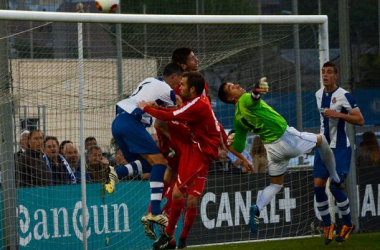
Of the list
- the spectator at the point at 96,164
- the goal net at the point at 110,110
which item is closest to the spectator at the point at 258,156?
the goal net at the point at 110,110

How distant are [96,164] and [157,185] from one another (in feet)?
8.30

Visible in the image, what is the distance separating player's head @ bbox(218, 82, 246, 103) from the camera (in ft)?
39.2

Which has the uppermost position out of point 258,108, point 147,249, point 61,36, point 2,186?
point 61,36

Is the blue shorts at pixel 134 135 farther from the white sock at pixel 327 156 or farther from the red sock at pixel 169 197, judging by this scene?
the white sock at pixel 327 156

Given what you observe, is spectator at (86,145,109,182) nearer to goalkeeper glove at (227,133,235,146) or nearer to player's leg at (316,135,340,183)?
goalkeeper glove at (227,133,235,146)

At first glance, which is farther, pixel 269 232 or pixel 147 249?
pixel 269 232

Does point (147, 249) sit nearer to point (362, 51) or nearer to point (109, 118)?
point (109, 118)

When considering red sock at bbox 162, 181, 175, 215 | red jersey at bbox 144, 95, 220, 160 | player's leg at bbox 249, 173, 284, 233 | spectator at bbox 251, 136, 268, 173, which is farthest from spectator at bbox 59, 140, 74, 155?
spectator at bbox 251, 136, 268, 173

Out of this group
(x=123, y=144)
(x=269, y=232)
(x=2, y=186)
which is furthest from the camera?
(x=269, y=232)

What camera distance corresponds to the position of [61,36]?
14039 millimetres

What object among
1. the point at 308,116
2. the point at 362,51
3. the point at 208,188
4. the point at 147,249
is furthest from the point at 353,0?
the point at 147,249

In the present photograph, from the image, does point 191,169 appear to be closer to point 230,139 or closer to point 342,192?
point 230,139

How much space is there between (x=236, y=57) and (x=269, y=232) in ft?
9.42

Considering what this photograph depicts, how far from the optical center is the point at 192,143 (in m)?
11.0
